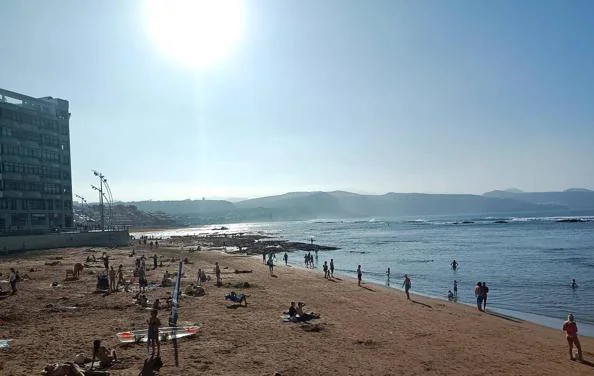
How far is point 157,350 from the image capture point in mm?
13211

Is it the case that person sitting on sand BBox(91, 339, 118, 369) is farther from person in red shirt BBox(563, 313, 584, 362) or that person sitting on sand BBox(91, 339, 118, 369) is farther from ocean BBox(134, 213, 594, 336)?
ocean BBox(134, 213, 594, 336)

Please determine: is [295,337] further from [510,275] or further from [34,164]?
[34,164]

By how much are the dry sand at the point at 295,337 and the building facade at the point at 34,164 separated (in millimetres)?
47281

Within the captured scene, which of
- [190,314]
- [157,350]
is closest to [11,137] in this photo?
[190,314]

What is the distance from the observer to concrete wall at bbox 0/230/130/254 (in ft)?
168

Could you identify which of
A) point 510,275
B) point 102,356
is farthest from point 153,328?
point 510,275

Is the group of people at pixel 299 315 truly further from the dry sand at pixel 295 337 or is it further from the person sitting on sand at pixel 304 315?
the dry sand at pixel 295 337

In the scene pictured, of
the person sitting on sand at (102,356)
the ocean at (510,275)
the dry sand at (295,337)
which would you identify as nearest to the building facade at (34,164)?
the ocean at (510,275)

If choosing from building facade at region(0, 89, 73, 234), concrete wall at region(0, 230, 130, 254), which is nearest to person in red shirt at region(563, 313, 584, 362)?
concrete wall at region(0, 230, 130, 254)

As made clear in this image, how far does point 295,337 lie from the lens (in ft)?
54.3

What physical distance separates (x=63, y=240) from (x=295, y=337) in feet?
168

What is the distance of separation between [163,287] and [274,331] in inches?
482

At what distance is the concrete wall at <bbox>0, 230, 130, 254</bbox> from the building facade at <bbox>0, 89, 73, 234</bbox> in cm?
780

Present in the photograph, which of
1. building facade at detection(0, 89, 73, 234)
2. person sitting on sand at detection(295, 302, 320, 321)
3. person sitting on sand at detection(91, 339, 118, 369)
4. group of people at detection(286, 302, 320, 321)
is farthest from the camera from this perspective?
building facade at detection(0, 89, 73, 234)
